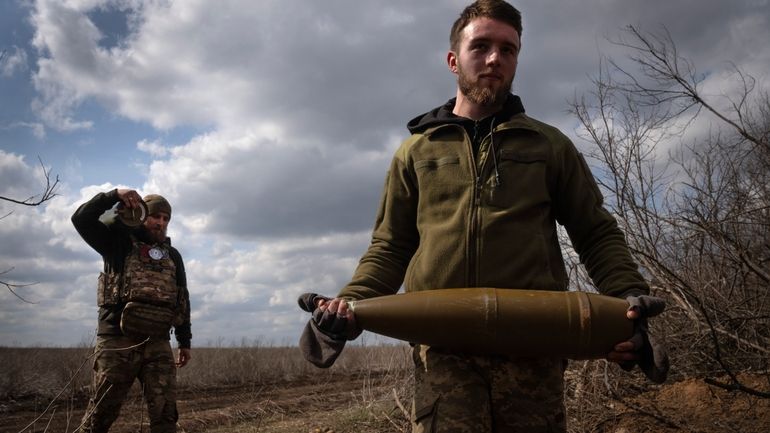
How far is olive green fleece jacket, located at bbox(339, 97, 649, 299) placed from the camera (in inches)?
94.3

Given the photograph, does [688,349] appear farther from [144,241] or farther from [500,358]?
[144,241]

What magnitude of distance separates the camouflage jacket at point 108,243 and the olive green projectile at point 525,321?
373 centimetres

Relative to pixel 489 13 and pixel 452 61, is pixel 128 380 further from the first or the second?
pixel 489 13

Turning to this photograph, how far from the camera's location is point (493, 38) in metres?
2.63

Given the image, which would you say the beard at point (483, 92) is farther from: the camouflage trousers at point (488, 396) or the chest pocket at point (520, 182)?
the camouflage trousers at point (488, 396)

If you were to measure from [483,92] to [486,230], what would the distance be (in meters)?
0.62

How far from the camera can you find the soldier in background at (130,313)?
5078 mm

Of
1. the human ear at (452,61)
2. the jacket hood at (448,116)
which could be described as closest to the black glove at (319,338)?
the jacket hood at (448,116)

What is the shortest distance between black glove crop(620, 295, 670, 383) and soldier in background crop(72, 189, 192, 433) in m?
4.02

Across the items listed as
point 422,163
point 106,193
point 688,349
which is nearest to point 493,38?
point 422,163

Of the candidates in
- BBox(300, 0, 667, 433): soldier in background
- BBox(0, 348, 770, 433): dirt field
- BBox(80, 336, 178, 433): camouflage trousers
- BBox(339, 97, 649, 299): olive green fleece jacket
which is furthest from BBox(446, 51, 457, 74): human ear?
BBox(80, 336, 178, 433): camouflage trousers

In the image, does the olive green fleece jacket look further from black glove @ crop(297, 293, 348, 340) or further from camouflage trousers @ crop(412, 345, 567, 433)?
camouflage trousers @ crop(412, 345, 567, 433)

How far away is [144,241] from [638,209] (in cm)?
466

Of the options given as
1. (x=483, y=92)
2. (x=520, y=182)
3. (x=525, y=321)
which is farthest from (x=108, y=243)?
(x=525, y=321)
